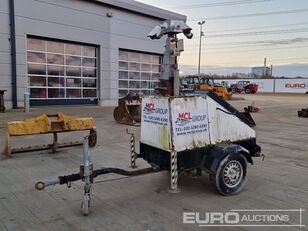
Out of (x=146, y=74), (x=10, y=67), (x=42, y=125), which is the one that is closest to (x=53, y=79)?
(x=10, y=67)

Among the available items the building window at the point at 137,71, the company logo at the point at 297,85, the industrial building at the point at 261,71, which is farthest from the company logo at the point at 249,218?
the industrial building at the point at 261,71

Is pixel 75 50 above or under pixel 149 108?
above

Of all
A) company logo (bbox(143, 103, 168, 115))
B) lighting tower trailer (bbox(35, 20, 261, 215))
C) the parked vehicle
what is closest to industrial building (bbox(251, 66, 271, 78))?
the parked vehicle

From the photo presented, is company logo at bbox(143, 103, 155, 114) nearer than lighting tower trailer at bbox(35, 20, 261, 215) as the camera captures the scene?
No

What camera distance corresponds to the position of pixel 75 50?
20.3 metres

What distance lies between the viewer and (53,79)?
19.3m

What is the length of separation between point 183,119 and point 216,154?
0.74 m

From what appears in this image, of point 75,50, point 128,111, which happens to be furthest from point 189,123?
point 75,50

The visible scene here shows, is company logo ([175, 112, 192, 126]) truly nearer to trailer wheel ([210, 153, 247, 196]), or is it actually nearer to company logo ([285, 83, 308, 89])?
trailer wheel ([210, 153, 247, 196])

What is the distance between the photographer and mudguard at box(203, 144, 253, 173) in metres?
4.76

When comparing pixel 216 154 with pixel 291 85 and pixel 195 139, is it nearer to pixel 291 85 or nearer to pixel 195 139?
pixel 195 139

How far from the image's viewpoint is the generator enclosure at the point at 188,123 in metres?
4.69

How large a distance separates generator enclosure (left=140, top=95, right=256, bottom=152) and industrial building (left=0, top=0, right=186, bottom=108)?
14028 millimetres

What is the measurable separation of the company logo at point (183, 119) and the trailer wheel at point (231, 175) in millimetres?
814
